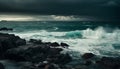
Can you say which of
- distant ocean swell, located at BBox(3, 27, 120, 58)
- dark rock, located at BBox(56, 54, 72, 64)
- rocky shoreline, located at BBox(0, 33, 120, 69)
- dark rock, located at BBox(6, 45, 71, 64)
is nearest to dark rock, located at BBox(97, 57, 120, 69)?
rocky shoreline, located at BBox(0, 33, 120, 69)

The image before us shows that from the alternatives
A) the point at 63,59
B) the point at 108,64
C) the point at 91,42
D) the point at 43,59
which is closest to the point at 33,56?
the point at 43,59

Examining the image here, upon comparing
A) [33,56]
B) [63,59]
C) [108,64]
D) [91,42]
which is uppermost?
[33,56]

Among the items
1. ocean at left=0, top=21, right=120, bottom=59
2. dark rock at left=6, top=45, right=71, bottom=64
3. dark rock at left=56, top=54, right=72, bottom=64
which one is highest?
dark rock at left=6, top=45, right=71, bottom=64

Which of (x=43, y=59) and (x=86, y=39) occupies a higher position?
(x=43, y=59)

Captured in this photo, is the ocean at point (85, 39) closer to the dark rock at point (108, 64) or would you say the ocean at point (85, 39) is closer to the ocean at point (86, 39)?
the ocean at point (86, 39)

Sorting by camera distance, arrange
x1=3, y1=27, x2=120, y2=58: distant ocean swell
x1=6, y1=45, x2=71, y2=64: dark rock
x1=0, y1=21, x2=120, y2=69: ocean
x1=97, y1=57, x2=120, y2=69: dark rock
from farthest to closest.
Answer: x1=3, y1=27, x2=120, y2=58: distant ocean swell, x1=0, y1=21, x2=120, y2=69: ocean, x1=6, y1=45, x2=71, y2=64: dark rock, x1=97, y1=57, x2=120, y2=69: dark rock

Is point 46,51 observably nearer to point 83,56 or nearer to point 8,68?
point 83,56

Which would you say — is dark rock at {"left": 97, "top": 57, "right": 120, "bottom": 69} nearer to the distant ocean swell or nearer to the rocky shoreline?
the rocky shoreline

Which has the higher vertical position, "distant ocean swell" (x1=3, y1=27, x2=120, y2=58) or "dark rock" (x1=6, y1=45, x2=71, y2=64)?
"dark rock" (x1=6, y1=45, x2=71, y2=64)

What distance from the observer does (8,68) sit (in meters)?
15.4

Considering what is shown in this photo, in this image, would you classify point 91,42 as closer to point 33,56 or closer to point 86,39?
point 86,39

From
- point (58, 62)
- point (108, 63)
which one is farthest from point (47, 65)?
point (108, 63)

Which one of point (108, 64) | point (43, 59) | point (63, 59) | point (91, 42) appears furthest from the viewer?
point (91, 42)

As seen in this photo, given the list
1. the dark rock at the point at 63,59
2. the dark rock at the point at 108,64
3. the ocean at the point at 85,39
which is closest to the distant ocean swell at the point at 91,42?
the ocean at the point at 85,39
